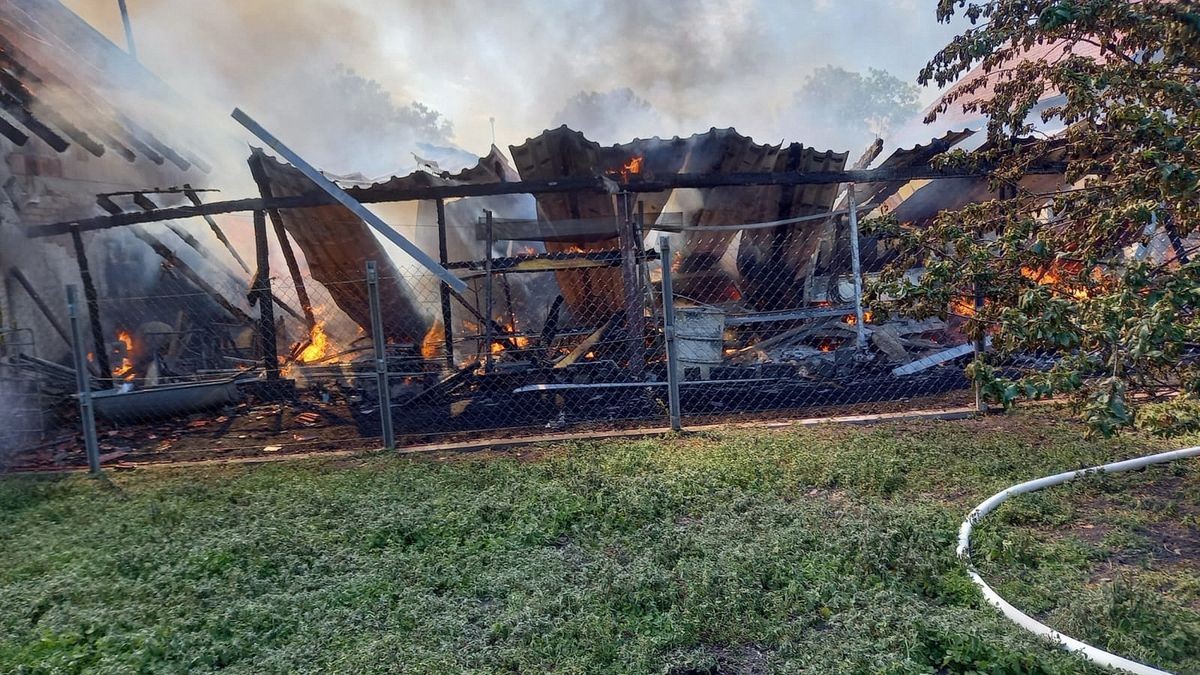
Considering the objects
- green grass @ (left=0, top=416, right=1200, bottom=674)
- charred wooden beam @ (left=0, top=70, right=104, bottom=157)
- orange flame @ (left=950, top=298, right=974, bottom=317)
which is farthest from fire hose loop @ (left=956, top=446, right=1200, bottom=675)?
charred wooden beam @ (left=0, top=70, right=104, bottom=157)

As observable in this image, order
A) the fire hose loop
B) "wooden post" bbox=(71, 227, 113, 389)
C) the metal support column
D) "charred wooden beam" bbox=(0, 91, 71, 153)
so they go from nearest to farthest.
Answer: the fire hose loop < the metal support column < "wooden post" bbox=(71, 227, 113, 389) < "charred wooden beam" bbox=(0, 91, 71, 153)

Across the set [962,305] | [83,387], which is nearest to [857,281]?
[962,305]

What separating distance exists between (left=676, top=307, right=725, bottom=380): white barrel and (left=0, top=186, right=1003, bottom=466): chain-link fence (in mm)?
24

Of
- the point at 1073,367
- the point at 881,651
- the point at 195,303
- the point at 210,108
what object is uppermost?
the point at 210,108

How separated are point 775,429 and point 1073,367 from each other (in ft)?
10.7

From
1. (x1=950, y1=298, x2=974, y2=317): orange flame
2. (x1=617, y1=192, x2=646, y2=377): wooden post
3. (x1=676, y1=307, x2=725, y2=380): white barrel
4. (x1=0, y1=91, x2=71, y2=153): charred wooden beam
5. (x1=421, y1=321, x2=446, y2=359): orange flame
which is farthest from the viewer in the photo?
(x1=421, y1=321, x2=446, y2=359): orange flame

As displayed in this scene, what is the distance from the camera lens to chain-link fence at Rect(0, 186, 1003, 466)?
6.92m

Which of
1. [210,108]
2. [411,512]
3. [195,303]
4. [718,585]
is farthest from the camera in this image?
[210,108]

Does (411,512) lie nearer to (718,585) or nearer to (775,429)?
(718,585)

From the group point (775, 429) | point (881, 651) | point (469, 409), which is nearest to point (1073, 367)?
point (881, 651)

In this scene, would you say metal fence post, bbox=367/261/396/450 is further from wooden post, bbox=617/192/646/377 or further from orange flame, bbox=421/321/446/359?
orange flame, bbox=421/321/446/359

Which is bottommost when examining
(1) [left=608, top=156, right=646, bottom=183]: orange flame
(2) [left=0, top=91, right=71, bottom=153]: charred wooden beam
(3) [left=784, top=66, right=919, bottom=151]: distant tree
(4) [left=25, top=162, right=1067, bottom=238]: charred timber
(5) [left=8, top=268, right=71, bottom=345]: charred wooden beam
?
(5) [left=8, top=268, right=71, bottom=345]: charred wooden beam

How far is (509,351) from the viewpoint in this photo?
769 centimetres

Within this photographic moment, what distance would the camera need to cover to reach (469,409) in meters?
7.35
